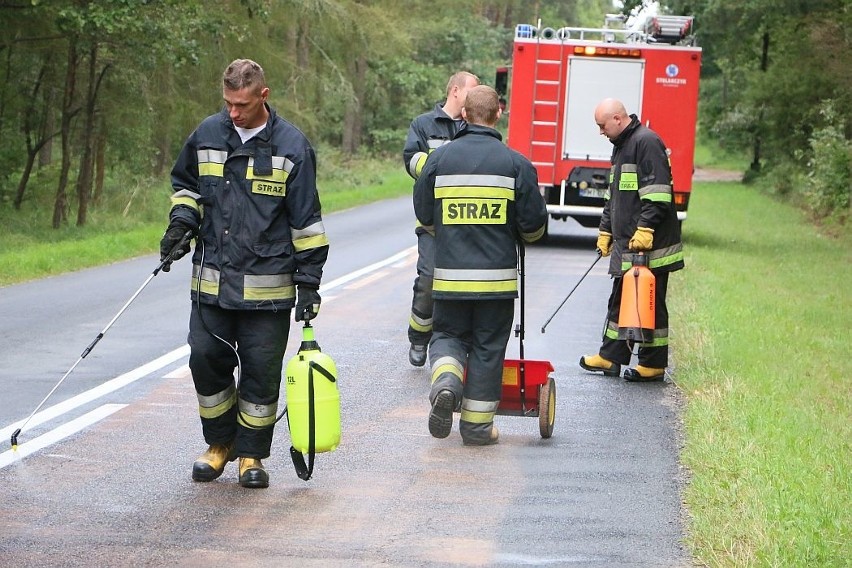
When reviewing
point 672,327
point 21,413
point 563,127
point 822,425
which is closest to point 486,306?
point 822,425

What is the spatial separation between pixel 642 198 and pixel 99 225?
15237mm

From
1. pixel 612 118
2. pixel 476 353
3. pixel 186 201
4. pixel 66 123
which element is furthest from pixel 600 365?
pixel 66 123

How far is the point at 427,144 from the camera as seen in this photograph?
30.7 ft

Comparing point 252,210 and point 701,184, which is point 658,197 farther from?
point 701,184

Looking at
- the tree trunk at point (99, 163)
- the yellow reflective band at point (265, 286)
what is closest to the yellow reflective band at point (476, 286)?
the yellow reflective band at point (265, 286)

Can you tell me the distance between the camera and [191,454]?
6.84m

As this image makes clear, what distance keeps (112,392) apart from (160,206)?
18111 mm

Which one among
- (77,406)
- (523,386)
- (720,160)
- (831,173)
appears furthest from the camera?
(720,160)

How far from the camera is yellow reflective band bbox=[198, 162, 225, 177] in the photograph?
6.05m

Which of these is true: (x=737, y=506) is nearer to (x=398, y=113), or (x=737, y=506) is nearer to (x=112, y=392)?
(x=112, y=392)

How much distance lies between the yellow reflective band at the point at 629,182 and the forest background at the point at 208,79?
36.0ft

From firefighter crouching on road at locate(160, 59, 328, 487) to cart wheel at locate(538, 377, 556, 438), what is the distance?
171 centimetres

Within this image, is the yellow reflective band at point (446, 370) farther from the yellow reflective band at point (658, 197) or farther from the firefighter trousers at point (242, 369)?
the yellow reflective band at point (658, 197)

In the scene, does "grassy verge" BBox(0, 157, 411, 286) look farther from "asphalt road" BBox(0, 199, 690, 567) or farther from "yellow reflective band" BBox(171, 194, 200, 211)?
"yellow reflective band" BBox(171, 194, 200, 211)
